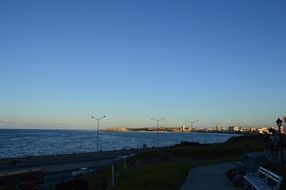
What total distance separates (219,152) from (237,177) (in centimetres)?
2993

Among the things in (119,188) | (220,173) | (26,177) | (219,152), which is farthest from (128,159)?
(119,188)

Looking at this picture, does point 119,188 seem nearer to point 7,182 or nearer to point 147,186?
point 147,186

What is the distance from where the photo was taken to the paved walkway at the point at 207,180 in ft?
62.5

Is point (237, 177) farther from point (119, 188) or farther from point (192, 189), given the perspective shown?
point (119, 188)

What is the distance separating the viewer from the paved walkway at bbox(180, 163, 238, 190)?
19.1 metres

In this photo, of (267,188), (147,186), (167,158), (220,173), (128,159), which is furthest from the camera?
(128,159)

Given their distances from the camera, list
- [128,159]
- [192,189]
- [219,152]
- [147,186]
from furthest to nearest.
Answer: [128,159] < [219,152] < [147,186] < [192,189]

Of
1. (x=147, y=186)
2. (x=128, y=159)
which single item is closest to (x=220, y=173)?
(x=147, y=186)

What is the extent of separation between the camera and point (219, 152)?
5006 centimetres

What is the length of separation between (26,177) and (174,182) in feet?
58.2

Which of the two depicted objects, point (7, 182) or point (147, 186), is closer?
point (147, 186)

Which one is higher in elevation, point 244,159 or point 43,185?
point 244,159

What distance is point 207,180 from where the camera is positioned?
70.6 feet

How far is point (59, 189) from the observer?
18.9 m
